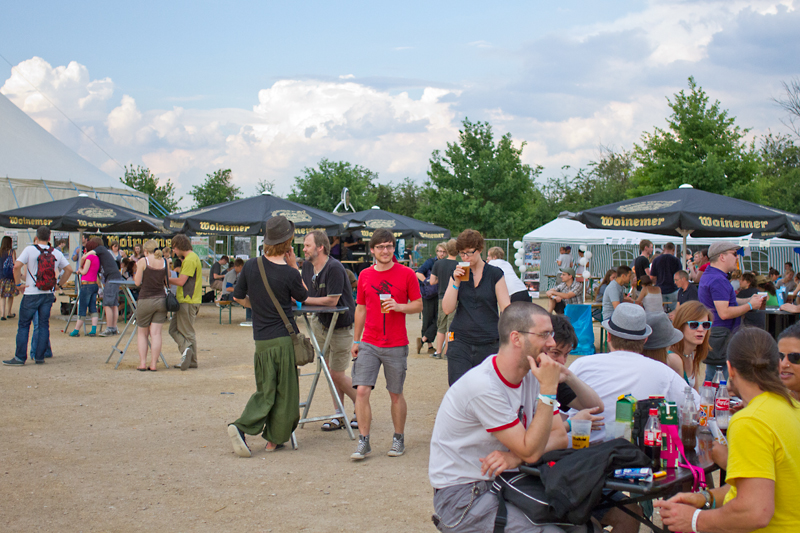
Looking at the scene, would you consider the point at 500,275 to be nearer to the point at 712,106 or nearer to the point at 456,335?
the point at 456,335

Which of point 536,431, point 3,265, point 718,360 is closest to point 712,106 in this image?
point 718,360

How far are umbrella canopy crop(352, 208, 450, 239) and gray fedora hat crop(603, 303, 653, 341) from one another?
13.2 meters

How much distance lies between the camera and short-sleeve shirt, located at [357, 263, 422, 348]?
17.6 feet

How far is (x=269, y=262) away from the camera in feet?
17.9

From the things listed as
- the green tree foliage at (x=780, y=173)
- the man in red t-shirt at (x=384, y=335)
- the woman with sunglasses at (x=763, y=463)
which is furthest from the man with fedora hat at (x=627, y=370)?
the green tree foliage at (x=780, y=173)

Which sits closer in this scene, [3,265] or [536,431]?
[536,431]

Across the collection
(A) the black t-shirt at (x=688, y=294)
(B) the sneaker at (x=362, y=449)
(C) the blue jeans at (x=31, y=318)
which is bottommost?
(B) the sneaker at (x=362, y=449)

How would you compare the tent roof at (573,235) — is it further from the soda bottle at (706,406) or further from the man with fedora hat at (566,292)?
the soda bottle at (706,406)

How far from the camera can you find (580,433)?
2.99 m

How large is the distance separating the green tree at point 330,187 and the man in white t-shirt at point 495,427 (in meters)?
44.7

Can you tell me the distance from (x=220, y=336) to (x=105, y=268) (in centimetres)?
244

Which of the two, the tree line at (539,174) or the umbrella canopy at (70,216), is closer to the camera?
the umbrella canopy at (70,216)

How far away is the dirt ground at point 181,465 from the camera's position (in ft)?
13.5

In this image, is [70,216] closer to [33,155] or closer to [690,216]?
[690,216]
